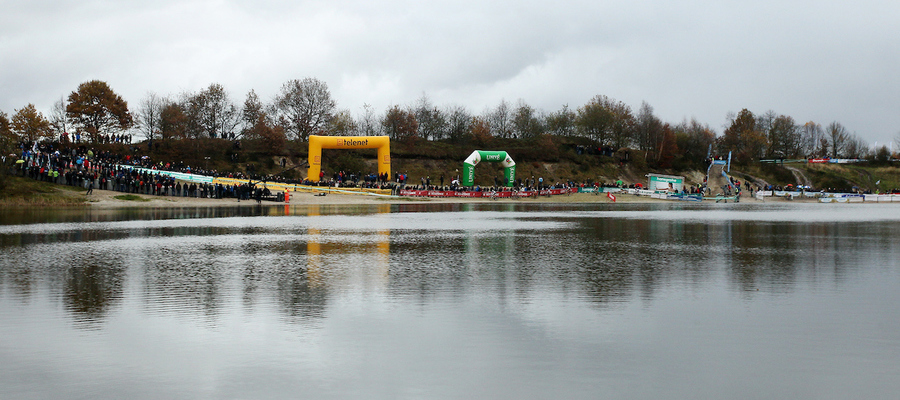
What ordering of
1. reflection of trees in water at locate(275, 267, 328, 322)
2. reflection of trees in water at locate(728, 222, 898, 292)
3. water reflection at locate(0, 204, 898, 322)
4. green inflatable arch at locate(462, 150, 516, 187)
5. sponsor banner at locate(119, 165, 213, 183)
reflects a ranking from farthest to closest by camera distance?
green inflatable arch at locate(462, 150, 516, 187) → sponsor banner at locate(119, 165, 213, 183) → reflection of trees in water at locate(728, 222, 898, 292) → water reflection at locate(0, 204, 898, 322) → reflection of trees in water at locate(275, 267, 328, 322)

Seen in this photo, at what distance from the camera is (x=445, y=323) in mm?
11344

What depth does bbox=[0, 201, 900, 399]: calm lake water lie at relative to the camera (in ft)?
27.2

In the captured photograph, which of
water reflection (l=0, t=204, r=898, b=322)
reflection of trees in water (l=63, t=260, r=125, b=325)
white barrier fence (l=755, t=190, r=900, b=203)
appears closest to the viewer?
reflection of trees in water (l=63, t=260, r=125, b=325)

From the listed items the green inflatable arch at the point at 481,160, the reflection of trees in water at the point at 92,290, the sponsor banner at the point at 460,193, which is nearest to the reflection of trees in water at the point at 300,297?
the reflection of trees in water at the point at 92,290

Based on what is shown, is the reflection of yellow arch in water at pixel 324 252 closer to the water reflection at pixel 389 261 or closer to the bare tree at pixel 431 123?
the water reflection at pixel 389 261

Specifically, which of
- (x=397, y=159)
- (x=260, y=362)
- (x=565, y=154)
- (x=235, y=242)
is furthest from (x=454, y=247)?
(x=565, y=154)

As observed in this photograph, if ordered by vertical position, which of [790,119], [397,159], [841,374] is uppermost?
[790,119]

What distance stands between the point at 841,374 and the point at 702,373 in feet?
5.92

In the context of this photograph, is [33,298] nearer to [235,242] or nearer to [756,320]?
[235,242]

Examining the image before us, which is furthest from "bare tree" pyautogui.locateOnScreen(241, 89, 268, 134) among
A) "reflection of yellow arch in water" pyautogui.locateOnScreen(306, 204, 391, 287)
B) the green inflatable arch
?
"reflection of yellow arch in water" pyautogui.locateOnScreen(306, 204, 391, 287)

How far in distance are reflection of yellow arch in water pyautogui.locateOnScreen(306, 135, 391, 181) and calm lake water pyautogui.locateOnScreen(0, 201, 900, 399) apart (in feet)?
166

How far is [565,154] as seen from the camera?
359 ft

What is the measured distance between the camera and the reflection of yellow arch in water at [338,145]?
7338 cm

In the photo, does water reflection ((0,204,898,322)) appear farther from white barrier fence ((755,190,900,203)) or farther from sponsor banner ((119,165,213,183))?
white barrier fence ((755,190,900,203))
